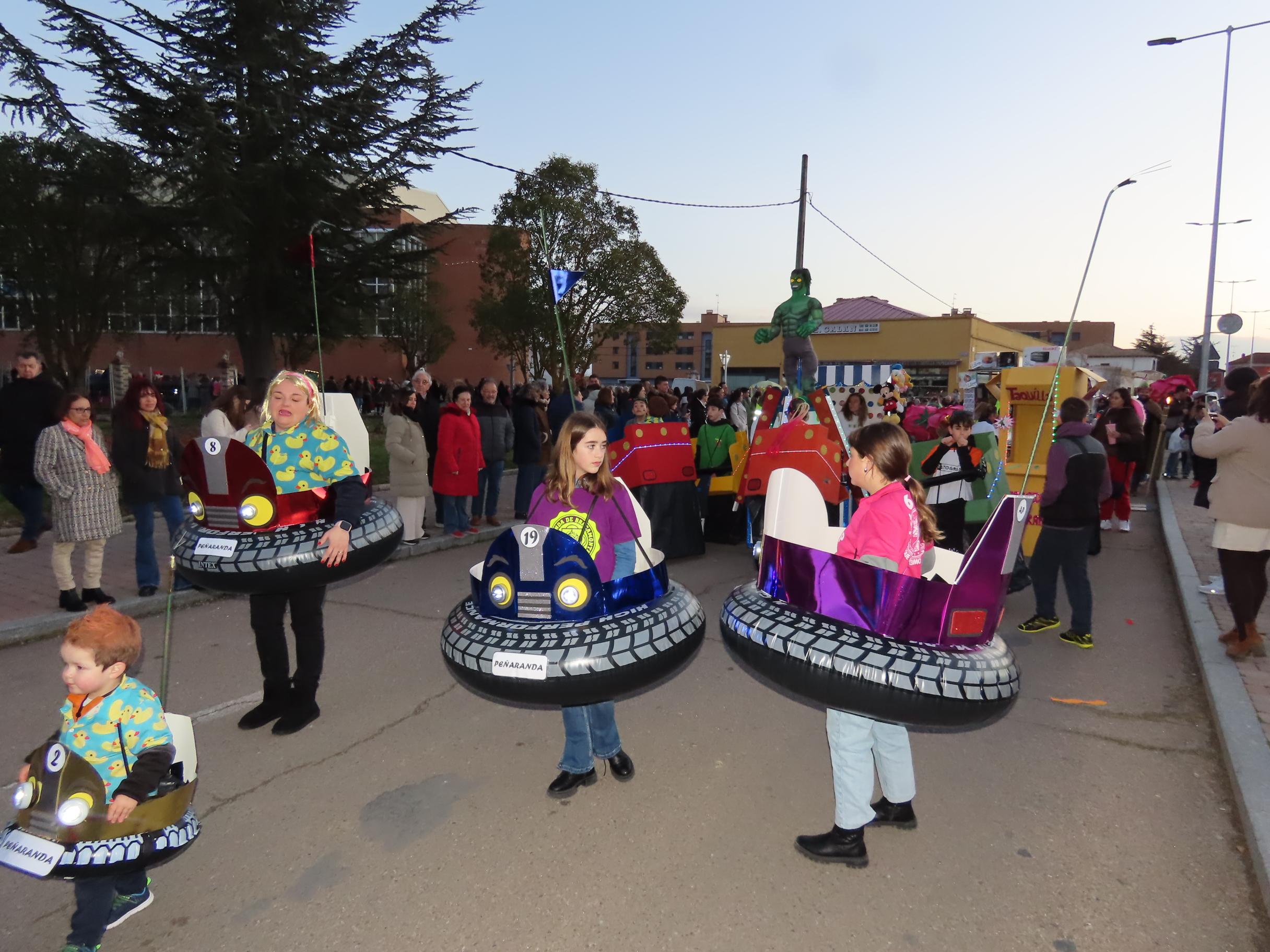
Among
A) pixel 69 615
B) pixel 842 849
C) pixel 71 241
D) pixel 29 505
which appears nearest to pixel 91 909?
pixel 842 849

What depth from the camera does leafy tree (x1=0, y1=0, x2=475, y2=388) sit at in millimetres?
14844

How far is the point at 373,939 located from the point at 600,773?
1.36 metres

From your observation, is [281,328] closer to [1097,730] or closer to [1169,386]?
[1097,730]

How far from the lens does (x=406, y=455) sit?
334 inches

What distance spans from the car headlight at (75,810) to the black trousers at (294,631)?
64.6 inches

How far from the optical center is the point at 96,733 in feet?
7.99

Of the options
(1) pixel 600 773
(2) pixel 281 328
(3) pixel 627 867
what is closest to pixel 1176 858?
(3) pixel 627 867

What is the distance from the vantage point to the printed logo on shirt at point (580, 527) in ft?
10.7

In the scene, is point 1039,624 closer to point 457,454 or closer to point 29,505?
point 457,454

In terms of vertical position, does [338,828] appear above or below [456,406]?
below

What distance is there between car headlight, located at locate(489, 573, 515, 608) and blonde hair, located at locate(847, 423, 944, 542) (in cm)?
149

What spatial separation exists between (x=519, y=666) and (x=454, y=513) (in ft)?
21.6

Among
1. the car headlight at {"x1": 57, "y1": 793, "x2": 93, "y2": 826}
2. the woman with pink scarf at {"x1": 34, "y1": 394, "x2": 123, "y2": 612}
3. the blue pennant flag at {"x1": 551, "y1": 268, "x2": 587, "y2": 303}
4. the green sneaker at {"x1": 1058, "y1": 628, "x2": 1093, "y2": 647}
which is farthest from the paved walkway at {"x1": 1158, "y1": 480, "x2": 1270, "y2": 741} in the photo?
the woman with pink scarf at {"x1": 34, "y1": 394, "x2": 123, "y2": 612}

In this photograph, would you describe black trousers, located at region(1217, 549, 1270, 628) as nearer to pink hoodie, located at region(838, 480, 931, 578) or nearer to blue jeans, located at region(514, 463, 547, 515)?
pink hoodie, located at region(838, 480, 931, 578)
